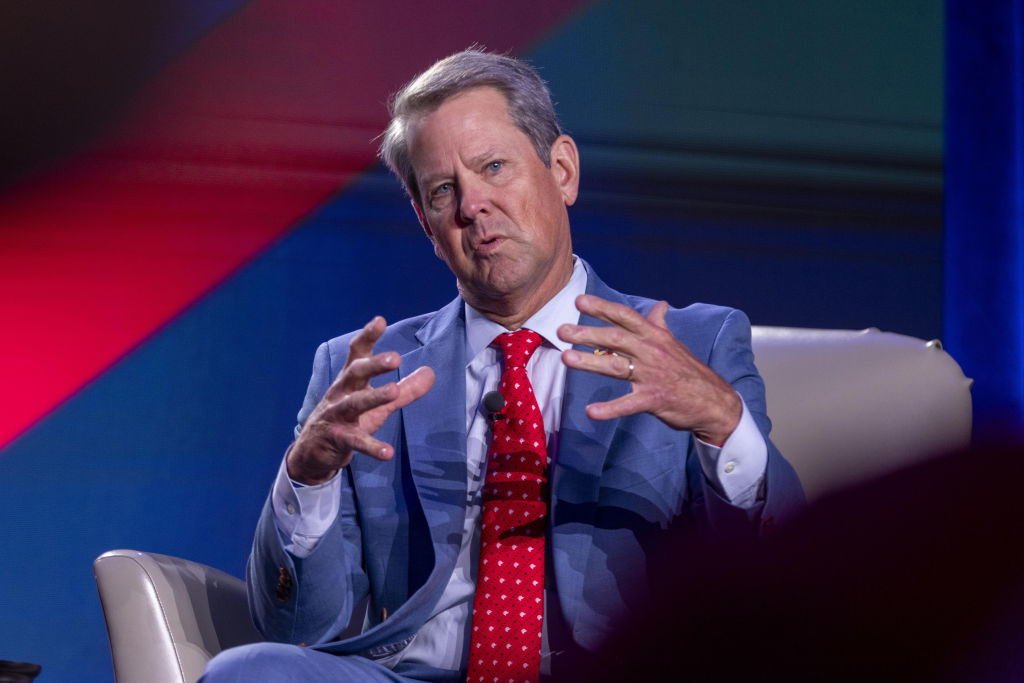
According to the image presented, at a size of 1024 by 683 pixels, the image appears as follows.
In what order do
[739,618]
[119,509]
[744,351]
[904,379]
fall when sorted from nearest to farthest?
[739,618]
[744,351]
[904,379]
[119,509]

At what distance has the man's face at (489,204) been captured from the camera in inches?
60.9

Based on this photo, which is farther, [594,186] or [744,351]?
[594,186]

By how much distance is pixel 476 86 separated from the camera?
5.27 ft

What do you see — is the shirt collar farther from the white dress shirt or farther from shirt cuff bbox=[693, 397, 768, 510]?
shirt cuff bbox=[693, 397, 768, 510]

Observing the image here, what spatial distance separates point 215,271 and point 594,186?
1.06 metres

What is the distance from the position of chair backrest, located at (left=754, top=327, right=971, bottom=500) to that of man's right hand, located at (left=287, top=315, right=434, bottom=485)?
75cm

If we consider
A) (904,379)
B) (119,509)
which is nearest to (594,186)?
(904,379)

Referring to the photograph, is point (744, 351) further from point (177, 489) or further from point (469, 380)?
point (177, 489)

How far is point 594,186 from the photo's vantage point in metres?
2.70

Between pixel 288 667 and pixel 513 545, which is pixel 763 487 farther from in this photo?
pixel 288 667

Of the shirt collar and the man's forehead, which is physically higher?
the man's forehead

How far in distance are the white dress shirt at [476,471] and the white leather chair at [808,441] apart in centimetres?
22

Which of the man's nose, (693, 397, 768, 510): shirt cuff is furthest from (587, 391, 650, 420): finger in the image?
the man's nose

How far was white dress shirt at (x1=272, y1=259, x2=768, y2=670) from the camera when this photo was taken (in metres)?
1.24
